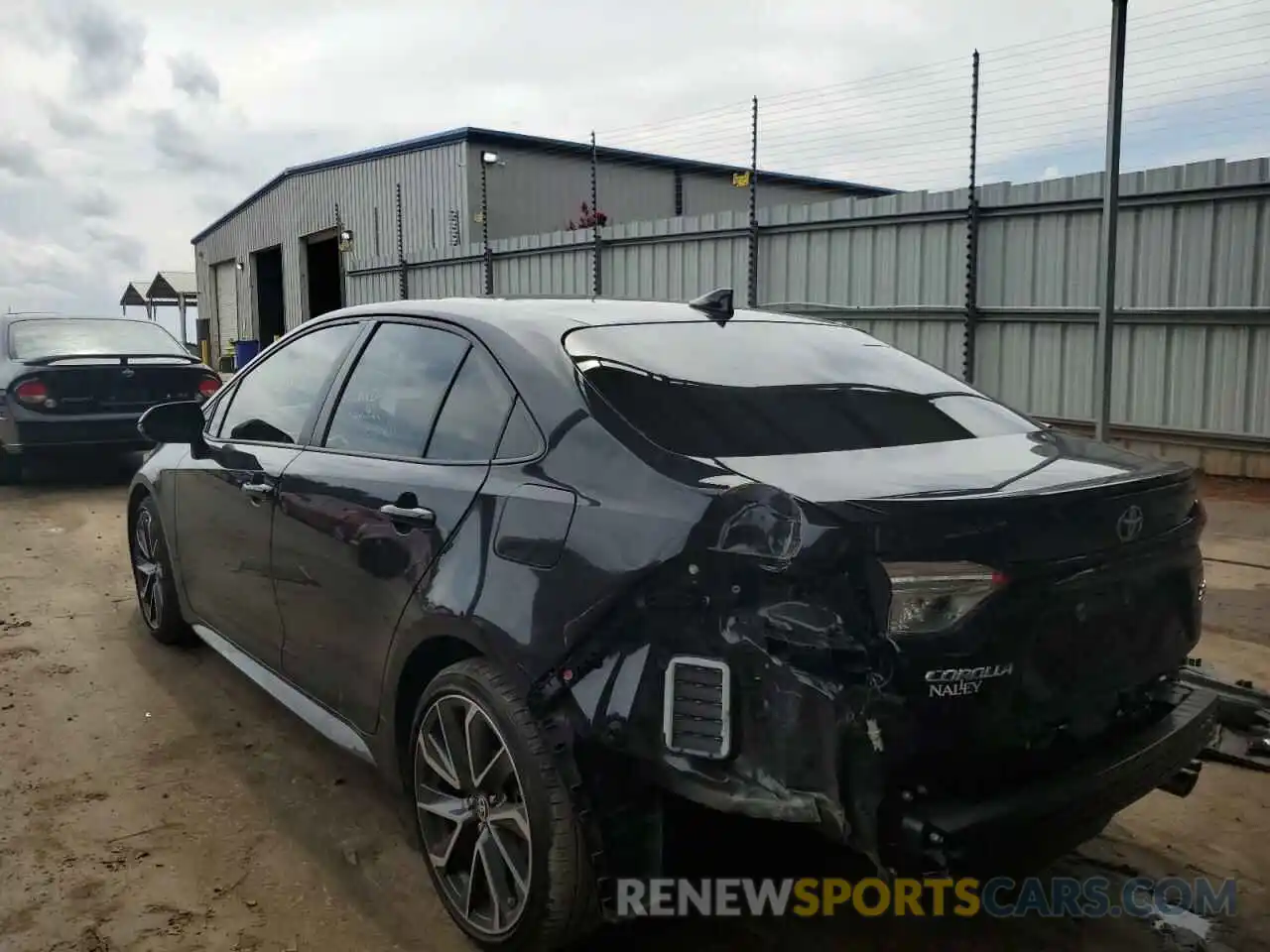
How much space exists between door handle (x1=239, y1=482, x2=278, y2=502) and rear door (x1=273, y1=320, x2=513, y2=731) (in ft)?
0.30

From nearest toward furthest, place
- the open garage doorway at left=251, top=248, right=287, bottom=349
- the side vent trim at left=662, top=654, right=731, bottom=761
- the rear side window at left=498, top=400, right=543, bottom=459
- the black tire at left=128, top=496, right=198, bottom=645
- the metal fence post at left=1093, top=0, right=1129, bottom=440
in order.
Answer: the side vent trim at left=662, top=654, right=731, bottom=761, the rear side window at left=498, top=400, right=543, bottom=459, the black tire at left=128, top=496, right=198, bottom=645, the metal fence post at left=1093, top=0, right=1129, bottom=440, the open garage doorway at left=251, top=248, right=287, bottom=349

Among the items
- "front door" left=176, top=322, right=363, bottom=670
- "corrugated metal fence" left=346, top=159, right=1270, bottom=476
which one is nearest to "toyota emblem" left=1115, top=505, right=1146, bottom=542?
"front door" left=176, top=322, right=363, bottom=670

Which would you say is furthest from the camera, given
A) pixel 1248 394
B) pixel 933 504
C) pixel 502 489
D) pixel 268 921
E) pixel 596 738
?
pixel 1248 394

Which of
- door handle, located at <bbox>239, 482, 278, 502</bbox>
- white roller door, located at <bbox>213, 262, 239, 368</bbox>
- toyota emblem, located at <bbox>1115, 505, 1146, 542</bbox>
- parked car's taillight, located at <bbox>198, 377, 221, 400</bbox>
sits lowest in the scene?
door handle, located at <bbox>239, 482, 278, 502</bbox>

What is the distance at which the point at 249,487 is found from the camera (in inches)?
139

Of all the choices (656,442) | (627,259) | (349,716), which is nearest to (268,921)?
(349,716)

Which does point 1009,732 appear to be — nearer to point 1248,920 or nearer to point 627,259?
point 1248,920

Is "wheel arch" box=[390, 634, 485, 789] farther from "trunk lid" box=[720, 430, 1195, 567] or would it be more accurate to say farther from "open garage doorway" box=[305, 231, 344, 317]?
"open garage doorway" box=[305, 231, 344, 317]

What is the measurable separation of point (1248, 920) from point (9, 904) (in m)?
3.15

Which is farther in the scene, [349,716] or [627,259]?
[627,259]

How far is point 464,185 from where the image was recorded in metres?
19.4

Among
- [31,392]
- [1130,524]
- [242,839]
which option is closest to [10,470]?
[31,392]

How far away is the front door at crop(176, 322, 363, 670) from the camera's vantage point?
3.44 metres

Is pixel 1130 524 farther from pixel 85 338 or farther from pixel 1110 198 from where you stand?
pixel 85 338
